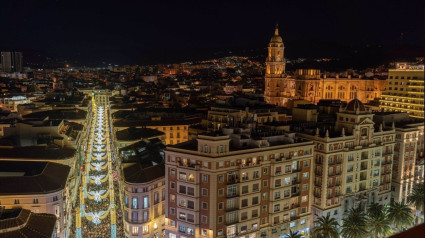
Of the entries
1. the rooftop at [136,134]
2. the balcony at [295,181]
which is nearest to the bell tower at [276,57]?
the rooftop at [136,134]

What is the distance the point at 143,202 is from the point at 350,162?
21.5 metres

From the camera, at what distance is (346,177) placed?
42.2 meters

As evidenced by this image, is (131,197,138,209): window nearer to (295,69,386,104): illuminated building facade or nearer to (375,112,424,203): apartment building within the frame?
(375,112,424,203): apartment building

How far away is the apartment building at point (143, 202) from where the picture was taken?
39719 millimetres

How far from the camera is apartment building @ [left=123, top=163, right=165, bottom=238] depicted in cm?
3972

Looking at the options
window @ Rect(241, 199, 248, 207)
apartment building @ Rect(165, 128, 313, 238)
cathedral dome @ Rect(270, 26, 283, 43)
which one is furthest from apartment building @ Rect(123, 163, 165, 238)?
cathedral dome @ Rect(270, 26, 283, 43)

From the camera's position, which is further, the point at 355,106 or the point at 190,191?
the point at 355,106

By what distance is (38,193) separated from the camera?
123 feet

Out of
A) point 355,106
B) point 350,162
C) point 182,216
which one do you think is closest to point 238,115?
point 355,106

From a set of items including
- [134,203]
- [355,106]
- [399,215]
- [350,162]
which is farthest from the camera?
[355,106]

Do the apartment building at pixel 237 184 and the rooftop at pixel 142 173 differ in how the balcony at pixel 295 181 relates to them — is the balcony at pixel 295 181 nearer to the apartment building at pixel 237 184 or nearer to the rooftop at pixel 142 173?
the apartment building at pixel 237 184

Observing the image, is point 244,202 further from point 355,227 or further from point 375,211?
point 375,211

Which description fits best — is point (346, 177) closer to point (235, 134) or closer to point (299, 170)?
point (299, 170)

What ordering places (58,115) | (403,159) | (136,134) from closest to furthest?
1. (403,159)
2. (136,134)
3. (58,115)
